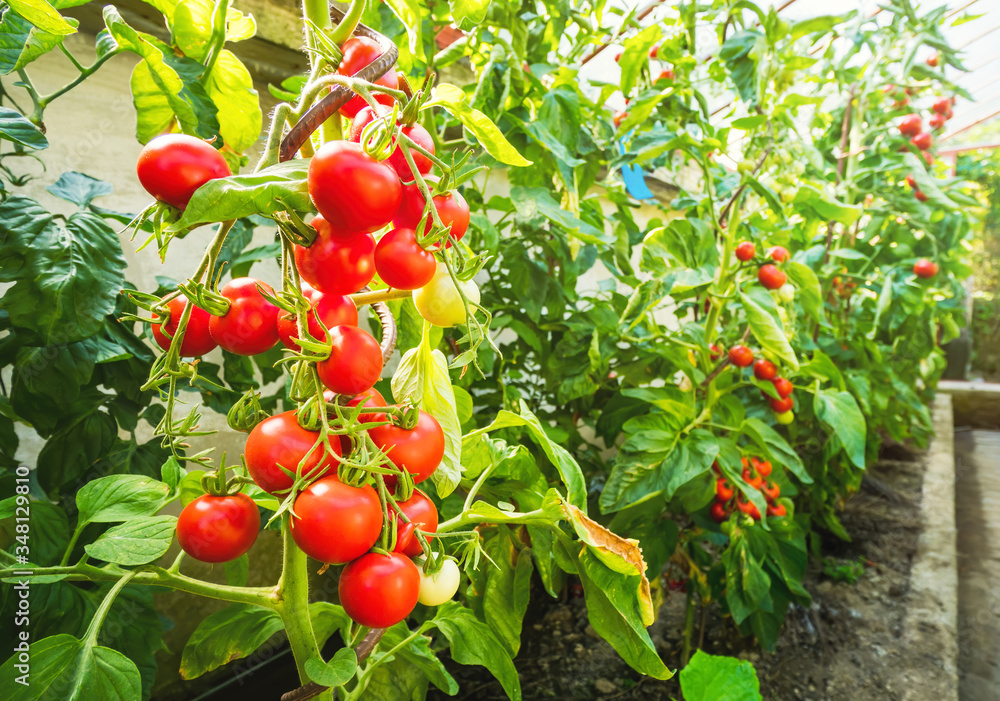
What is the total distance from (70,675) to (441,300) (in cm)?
36

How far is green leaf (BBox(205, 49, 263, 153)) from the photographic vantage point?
16.8 inches

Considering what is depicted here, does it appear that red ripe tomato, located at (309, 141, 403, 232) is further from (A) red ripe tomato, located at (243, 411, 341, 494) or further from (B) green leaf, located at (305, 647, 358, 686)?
(B) green leaf, located at (305, 647, 358, 686)

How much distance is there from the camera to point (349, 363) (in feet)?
1.05

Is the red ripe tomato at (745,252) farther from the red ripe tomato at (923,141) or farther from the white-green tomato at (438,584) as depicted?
the red ripe tomato at (923,141)

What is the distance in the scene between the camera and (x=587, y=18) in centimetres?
103

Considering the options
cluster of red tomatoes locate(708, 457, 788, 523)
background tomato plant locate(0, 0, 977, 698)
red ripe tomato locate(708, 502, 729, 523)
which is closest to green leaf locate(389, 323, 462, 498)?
background tomato plant locate(0, 0, 977, 698)

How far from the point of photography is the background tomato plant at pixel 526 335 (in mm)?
430

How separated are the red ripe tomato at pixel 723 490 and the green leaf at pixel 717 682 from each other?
1.73ft

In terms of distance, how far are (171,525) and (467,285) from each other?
30 cm

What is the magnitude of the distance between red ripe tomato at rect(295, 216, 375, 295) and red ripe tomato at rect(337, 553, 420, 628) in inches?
6.5

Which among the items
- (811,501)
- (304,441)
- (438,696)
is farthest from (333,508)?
(811,501)

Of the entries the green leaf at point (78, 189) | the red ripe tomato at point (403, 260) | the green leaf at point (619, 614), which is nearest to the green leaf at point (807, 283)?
the green leaf at point (619, 614)

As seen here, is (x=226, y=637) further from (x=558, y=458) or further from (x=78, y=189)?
(x=78, y=189)

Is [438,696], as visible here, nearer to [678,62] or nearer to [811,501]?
[678,62]
